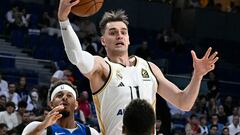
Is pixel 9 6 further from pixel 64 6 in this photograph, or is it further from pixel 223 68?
pixel 64 6

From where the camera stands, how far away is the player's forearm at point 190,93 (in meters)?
4.58

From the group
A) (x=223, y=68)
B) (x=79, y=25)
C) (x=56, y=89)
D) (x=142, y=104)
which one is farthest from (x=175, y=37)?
(x=142, y=104)

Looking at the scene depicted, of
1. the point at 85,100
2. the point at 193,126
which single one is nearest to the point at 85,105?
the point at 85,100

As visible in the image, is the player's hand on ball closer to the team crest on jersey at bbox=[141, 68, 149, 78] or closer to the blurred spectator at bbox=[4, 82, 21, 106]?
the team crest on jersey at bbox=[141, 68, 149, 78]

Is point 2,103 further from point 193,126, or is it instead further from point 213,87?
point 213,87

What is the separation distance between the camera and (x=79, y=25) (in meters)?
17.1

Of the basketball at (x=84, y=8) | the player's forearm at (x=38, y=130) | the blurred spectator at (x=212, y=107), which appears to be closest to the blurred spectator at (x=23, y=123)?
the basketball at (x=84, y=8)

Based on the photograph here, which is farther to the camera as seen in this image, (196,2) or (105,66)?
(196,2)

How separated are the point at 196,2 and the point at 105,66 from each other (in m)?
17.2

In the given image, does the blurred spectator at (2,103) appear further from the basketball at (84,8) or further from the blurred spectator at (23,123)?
the basketball at (84,8)

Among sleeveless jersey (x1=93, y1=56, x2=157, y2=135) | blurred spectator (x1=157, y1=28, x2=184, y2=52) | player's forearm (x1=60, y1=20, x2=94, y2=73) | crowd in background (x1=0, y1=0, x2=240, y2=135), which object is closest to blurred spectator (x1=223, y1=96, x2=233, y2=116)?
crowd in background (x1=0, y1=0, x2=240, y2=135)

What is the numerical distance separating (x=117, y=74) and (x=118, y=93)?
156 millimetres

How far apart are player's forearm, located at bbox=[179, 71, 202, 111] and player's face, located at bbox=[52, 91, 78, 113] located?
83 centimetres

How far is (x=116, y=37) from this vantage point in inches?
181
